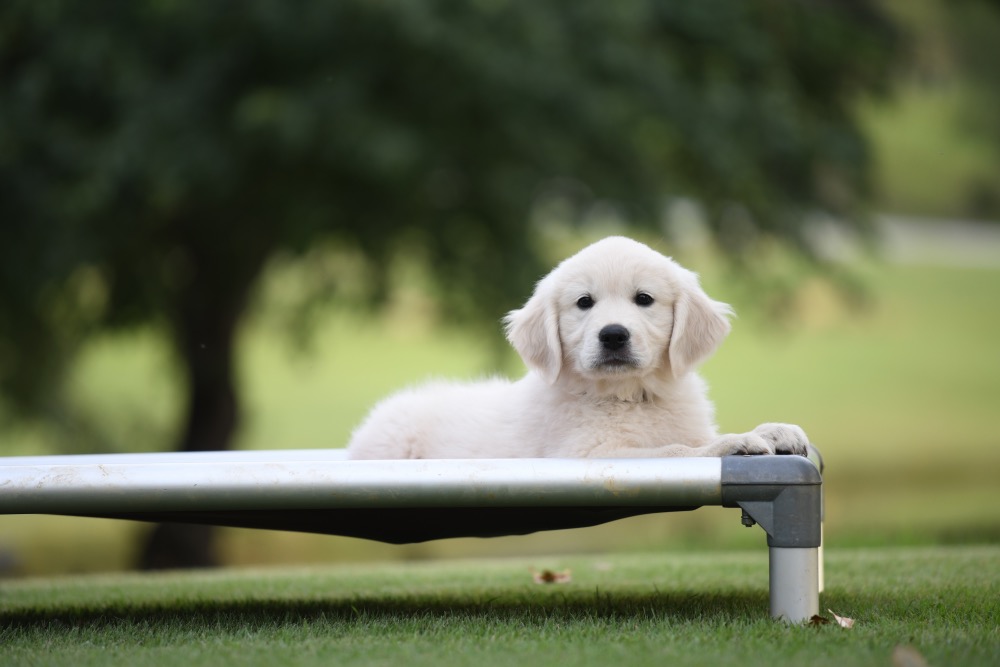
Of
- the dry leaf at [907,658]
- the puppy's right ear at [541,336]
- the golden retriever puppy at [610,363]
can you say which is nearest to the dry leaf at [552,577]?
the golden retriever puppy at [610,363]

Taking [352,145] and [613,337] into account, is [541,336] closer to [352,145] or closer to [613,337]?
[613,337]

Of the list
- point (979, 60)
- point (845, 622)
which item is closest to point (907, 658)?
point (845, 622)

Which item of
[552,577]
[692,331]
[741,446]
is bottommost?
[552,577]

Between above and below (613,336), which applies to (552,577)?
below

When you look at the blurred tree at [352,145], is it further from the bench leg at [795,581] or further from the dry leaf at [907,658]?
the dry leaf at [907,658]

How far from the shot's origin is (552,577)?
5.52 m

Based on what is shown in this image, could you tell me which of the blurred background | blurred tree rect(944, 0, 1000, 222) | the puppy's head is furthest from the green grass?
blurred tree rect(944, 0, 1000, 222)

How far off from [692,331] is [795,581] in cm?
103

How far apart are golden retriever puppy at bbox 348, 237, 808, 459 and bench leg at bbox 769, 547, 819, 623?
0.47 meters

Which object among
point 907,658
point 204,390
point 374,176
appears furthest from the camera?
point 204,390

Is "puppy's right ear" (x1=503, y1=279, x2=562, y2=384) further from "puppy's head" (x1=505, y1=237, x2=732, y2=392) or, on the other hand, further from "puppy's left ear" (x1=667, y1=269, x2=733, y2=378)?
"puppy's left ear" (x1=667, y1=269, x2=733, y2=378)

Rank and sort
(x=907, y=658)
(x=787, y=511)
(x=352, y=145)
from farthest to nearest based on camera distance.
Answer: (x=352, y=145), (x=787, y=511), (x=907, y=658)

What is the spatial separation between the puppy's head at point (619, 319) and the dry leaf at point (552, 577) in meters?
1.47

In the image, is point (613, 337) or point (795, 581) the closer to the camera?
point (795, 581)
